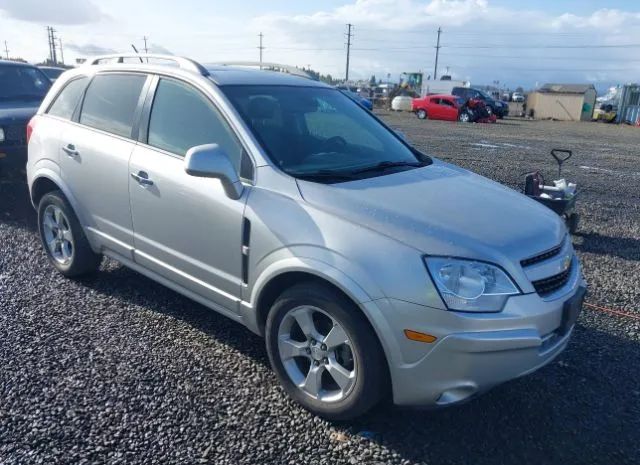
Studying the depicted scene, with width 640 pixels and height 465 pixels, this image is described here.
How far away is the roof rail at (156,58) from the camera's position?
12.1 feet

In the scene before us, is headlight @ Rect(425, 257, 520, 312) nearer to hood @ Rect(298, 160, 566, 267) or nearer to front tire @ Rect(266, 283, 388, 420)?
hood @ Rect(298, 160, 566, 267)

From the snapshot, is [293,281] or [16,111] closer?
[293,281]

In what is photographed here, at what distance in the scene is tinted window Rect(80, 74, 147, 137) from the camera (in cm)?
396

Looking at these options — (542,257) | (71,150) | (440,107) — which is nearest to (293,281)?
(542,257)

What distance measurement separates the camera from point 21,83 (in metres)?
8.50

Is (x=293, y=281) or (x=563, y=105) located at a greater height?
(x=293, y=281)

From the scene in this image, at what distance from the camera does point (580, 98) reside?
4128cm

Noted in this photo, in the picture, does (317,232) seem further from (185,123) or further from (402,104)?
(402,104)

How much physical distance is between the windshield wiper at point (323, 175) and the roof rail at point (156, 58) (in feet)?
3.53

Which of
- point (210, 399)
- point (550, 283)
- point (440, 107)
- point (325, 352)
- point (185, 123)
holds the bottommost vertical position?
point (440, 107)

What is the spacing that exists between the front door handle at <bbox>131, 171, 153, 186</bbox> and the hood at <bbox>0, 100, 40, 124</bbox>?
169 inches

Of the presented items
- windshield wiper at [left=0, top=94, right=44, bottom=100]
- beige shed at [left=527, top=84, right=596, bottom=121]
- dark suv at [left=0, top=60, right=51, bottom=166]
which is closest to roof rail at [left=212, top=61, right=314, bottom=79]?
dark suv at [left=0, top=60, right=51, bottom=166]

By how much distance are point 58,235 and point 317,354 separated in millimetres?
2980

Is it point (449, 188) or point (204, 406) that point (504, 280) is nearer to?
point (449, 188)
